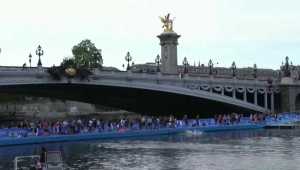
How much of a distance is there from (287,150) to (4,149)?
21203 mm

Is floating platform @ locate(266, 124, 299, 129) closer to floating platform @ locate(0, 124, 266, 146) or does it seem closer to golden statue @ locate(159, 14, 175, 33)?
floating platform @ locate(0, 124, 266, 146)

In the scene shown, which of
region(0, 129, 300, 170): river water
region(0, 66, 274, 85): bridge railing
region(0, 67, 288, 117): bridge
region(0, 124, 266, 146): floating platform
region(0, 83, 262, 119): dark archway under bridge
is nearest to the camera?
region(0, 129, 300, 170): river water

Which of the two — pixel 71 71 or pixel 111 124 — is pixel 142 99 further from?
pixel 111 124

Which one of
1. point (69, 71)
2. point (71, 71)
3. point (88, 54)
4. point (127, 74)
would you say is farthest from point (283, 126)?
point (88, 54)

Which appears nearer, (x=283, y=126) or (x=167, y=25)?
(x=283, y=126)

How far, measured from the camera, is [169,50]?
79.6m

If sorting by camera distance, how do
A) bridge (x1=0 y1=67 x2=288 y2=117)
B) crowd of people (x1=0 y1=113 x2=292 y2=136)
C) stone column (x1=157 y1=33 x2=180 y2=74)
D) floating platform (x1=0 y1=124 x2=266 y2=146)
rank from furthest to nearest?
stone column (x1=157 y1=33 x2=180 y2=74), bridge (x1=0 y1=67 x2=288 y2=117), crowd of people (x1=0 y1=113 x2=292 y2=136), floating platform (x1=0 y1=124 x2=266 y2=146)

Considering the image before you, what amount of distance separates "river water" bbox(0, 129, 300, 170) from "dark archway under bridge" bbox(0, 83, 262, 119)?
1956cm

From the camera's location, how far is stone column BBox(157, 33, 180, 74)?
79500mm

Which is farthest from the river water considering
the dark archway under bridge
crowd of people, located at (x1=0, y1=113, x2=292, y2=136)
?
the dark archway under bridge

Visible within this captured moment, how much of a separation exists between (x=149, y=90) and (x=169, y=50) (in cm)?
1938

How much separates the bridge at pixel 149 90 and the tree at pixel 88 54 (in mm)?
19405

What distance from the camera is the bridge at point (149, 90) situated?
5353 centimetres

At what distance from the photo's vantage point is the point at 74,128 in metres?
48.7
